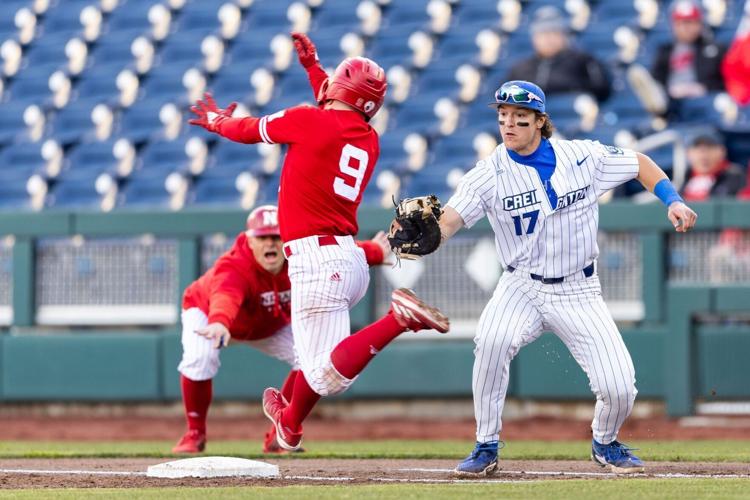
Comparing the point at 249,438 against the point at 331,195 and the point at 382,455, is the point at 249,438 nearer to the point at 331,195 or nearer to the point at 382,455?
the point at 382,455

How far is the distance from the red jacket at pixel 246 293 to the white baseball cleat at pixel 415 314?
4.96 feet

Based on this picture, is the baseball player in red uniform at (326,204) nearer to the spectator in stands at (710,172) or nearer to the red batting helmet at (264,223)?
the red batting helmet at (264,223)

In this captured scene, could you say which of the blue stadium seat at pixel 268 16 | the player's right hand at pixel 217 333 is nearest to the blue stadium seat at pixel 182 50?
the blue stadium seat at pixel 268 16

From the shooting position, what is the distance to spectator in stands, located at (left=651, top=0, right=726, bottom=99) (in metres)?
11.4

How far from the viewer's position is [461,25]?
46.0ft

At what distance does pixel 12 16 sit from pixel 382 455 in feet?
35.5

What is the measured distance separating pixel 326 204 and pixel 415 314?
0.74m

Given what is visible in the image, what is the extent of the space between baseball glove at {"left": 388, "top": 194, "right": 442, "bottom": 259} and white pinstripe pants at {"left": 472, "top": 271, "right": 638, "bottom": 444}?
423 millimetres

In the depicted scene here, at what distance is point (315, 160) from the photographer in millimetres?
6184

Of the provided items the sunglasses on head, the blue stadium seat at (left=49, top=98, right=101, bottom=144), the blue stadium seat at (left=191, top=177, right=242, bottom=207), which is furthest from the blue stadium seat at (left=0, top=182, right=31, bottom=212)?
the sunglasses on head

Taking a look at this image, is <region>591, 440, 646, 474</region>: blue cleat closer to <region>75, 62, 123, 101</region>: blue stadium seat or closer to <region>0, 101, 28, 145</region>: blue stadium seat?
<region>75, 62, 123, 101</region>: blue stadium seat

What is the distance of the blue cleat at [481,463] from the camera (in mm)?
5910

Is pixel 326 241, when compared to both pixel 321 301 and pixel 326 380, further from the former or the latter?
pixel 326 380

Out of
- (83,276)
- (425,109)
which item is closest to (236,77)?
(425,109)
